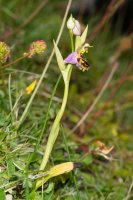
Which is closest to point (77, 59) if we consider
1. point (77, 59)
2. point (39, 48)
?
point (77, 59)

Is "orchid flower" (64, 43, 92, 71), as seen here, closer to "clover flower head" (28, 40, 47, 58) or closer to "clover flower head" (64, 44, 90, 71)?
"clover flower head" (64, 44, 90, 71)

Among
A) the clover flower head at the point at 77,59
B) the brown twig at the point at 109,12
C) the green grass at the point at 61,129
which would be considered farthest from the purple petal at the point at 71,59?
the brown twig at the point at 109,12

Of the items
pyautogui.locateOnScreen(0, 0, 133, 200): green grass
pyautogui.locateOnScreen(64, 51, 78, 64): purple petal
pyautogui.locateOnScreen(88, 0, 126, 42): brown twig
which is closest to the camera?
pyautogui.locateOnScreen(64, 51, 78, 64): purple petal

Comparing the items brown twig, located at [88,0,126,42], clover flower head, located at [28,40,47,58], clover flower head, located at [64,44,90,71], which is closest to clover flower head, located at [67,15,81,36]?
clover flower head, located at [64,44,90,71]

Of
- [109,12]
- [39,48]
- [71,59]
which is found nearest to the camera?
[71,59]

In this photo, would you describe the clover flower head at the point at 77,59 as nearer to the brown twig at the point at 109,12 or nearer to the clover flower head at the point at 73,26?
the clover flower head at the point at 73,26

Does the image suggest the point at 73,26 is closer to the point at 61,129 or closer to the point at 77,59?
the point at 77,59

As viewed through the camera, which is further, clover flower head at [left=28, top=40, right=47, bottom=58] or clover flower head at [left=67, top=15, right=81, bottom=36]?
clover flower head at [left=28, top=40, right=47, bottom=58]

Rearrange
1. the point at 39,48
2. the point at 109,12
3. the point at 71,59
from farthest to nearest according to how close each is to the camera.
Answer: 1. the point at 109,12
2. the point at 39,48
3. the point at 71,59

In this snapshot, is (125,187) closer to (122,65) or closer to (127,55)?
(122,65)
